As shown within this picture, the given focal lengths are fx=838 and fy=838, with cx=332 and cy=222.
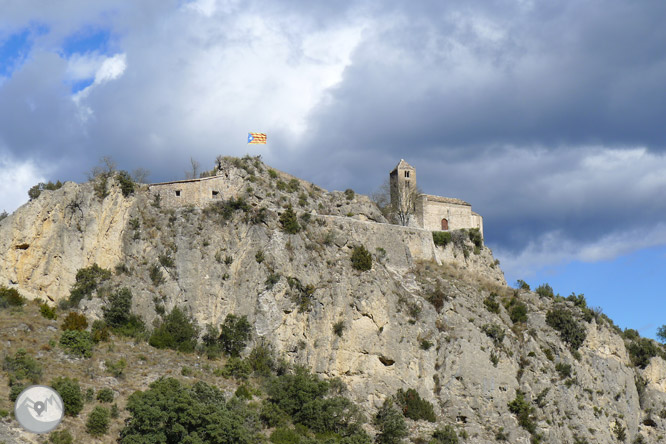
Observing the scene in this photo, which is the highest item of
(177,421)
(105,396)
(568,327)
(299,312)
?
(568,327)

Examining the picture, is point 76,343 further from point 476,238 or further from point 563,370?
point 476,238

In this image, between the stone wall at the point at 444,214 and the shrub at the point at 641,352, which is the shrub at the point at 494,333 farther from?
the shrub at the point at 641,352

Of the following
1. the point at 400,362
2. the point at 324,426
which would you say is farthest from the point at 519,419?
the point at 324,426

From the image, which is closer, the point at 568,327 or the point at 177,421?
the point at 177,421

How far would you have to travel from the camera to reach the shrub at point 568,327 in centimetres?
6962

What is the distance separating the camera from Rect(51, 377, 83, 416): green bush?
49.2 meters

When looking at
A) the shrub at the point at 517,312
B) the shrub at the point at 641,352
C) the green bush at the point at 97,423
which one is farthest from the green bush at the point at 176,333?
the shrub at the point at 641,352

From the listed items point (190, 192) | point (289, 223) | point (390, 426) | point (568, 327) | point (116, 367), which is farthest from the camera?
point (568, 327)

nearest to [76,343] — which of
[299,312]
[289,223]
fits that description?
[299,312]

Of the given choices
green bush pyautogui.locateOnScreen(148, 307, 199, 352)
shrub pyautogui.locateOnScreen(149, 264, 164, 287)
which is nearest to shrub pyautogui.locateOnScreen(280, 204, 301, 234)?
shrub pyautogui.locateOnScreen(149, 264, 164, 287)

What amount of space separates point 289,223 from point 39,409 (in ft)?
78.5

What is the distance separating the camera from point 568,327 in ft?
229

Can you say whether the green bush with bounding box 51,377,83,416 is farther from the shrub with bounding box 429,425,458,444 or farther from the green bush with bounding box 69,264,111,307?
the shrub with bounding box 429,425,458,444

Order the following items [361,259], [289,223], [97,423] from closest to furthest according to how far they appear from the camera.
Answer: [97,423]
[361,259]
[289,223]
